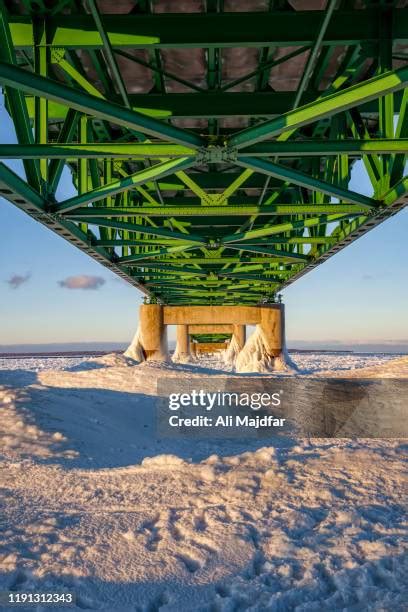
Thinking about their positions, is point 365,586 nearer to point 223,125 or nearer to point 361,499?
point 361,499

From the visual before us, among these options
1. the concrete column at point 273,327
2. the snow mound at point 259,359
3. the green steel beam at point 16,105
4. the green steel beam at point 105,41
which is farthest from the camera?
the concrete column at point 273,327

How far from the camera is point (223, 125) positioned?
36.5 ft

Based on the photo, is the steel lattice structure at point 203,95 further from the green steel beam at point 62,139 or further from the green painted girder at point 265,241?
the green painted girder at point 265,241

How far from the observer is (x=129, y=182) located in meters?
7.84

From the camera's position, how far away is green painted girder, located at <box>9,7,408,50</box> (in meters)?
6.38

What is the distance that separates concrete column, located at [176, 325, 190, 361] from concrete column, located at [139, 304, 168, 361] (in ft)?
48.3

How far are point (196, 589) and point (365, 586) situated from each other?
1.23 metres

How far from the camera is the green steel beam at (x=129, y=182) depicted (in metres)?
7.05

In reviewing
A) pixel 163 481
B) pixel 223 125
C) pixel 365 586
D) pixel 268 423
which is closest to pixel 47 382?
pixel 268 423

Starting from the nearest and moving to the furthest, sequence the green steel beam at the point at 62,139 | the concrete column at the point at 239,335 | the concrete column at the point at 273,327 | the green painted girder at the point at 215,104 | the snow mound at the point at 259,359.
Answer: the green steel beam at the point at 62,139
the green painted girder at the point at 215,104
the snow mound at the point at 259,359
the concrete column at the point at 273,327
the concrete column at the point at 239,335

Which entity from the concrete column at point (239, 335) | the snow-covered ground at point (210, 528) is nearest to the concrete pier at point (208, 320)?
the concrete column at point (239, 335)

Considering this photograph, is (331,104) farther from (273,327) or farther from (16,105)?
(273,327)

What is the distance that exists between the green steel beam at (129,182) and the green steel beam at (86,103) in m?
0.91

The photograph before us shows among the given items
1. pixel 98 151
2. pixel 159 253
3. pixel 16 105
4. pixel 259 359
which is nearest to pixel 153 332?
pixel 259 359
